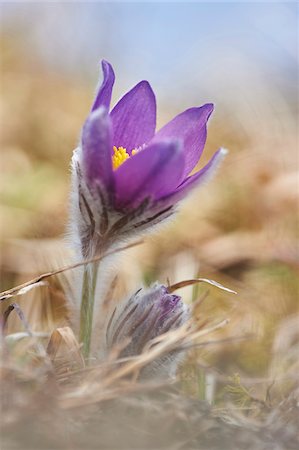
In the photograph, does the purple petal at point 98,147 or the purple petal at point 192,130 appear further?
the purple petal at point 192,130

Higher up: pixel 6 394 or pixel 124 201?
pixel 124 201

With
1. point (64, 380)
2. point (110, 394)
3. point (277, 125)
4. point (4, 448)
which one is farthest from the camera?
point (277, 125)

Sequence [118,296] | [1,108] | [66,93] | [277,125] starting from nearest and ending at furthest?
[118,296] → [277,125] → [1,108] → [66,93]

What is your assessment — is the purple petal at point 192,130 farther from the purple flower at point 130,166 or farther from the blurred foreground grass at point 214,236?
the blurred foreground grass at point 214,236

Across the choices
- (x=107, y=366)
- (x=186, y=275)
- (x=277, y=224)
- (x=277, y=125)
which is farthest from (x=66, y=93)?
(x=107, y=366)

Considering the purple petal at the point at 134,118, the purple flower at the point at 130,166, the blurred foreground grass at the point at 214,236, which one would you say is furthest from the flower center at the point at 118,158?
the blurred foreground grass at the point at 214,236

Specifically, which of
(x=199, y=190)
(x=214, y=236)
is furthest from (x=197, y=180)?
(x=214, y=236)

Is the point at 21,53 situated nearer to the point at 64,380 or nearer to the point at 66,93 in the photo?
the point at 66,93
